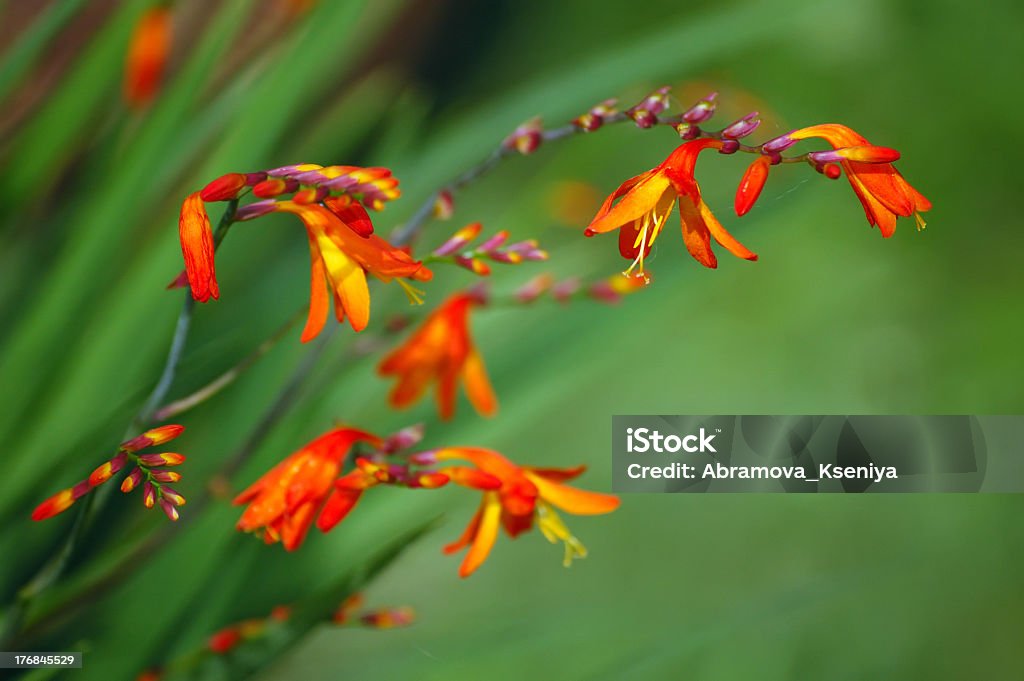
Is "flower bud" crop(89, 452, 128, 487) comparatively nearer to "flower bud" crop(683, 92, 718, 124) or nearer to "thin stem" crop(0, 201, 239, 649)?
"thin stem" crop(0, 201, 239, 649)

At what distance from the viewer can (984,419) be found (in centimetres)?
50

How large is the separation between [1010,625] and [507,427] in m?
0.43

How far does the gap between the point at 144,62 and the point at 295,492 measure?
36cm

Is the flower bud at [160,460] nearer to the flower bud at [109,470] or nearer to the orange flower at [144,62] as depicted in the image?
the flower bud at [109,470]

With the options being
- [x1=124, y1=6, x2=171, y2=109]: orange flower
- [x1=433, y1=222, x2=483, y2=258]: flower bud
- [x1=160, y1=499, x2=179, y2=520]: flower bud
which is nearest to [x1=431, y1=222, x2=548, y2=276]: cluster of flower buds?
[x1=433, y1=222, x2=483, y2=258]: flower bud

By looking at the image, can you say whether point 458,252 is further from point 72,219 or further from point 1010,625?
point 1010,625

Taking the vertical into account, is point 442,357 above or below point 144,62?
below

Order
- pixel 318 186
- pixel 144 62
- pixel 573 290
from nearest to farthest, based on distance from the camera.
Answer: pixel 318 186, pixel 573 290, pixel 144 62

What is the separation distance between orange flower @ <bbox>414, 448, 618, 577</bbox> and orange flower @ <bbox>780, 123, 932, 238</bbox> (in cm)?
11

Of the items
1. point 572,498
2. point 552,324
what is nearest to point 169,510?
point 572,498

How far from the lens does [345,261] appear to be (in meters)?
0.27

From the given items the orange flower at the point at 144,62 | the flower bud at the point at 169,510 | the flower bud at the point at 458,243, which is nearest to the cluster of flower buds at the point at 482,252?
the flower bud at the point at 458,243

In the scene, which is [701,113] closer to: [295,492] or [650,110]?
[650,110]

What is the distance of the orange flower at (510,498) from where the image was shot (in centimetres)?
29
